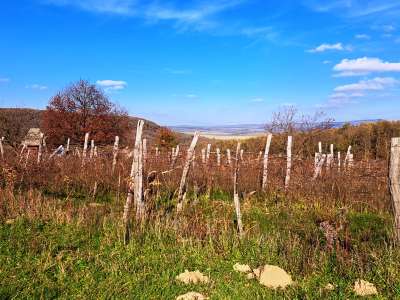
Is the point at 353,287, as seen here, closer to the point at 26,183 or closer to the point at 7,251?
the point at 7,251

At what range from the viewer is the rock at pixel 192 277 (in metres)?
5.11

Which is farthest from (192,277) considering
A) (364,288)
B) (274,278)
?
(364,288)

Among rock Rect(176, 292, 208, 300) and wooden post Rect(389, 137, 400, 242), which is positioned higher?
wooden post Rect(389, 137, 400, 242)

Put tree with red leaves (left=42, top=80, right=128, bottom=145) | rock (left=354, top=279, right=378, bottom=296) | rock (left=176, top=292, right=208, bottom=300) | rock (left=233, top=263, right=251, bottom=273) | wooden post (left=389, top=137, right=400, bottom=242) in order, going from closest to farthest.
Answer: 1. rock (left=176, top=292, right=208, bottom=300)
2. rock (left=354, top=279, right=378, bottom=296)
3. rock (left=233, top=263, right=251, bottom=273)
4. wooden post (left=389, top=137, right=400, bottom=242)
5. tree with red leaves (left=42, top=80, right=128, bottom=145)

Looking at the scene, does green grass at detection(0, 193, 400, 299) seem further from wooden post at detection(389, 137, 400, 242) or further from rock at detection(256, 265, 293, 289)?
wooden post at detection(389, 137, 400, 242)

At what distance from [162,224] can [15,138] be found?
38.4m

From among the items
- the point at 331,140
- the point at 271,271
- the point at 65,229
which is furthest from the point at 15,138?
the point at 271,271

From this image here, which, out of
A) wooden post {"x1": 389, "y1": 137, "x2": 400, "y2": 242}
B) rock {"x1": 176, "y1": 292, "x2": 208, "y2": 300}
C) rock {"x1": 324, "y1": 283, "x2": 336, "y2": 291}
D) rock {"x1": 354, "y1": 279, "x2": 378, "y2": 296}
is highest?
wooden post {"x1": 389, "y1": 137, "x2": 400, "y2": 242}

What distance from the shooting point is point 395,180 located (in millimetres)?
5930

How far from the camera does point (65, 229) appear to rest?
22.6 ft

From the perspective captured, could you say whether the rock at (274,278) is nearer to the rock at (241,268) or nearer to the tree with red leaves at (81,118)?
the rock at (241,268)

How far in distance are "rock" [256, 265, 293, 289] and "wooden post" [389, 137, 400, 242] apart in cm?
201

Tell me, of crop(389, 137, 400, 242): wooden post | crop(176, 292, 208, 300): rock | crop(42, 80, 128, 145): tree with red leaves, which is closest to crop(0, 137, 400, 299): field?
crop(176, 292, 208, 300): rock

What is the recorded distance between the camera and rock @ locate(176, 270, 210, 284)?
16.8ft
